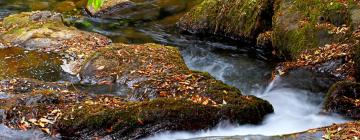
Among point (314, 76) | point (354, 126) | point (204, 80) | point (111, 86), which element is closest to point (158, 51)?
point (111, 86)

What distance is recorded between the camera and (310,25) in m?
11.4

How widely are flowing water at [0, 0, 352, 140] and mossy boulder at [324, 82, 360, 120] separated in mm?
172

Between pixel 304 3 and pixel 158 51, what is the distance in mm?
3963

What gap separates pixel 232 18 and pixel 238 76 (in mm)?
3202

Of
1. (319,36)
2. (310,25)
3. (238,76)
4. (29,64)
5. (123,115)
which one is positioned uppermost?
(310,25)

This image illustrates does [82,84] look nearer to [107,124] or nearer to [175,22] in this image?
[107,124]

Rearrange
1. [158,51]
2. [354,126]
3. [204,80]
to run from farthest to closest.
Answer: [158,51] → [204,80] → [354,126]

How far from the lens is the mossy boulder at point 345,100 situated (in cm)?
774

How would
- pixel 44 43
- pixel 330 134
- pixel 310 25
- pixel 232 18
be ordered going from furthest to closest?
pixel 232 18 → pixel 44 43 → pixel 310 25 → pixel 330 134

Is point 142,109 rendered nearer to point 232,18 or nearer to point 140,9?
point 232,18

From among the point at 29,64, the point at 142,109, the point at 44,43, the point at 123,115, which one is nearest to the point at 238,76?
the point at 142,109

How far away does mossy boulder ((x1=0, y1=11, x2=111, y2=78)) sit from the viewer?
37.0 ft

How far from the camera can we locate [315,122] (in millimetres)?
7867

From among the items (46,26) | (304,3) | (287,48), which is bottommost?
(46,26)
